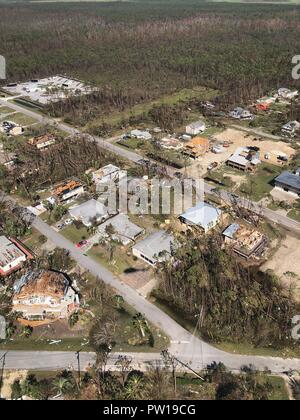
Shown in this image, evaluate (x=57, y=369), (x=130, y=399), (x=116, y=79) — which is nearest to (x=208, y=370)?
(x=130, y=399)

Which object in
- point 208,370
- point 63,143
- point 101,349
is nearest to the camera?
point 208,370

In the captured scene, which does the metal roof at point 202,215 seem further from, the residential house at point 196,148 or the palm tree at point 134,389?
the palm tree at point 134,389

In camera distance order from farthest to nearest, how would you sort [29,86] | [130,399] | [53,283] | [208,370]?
[29,86] < [53,283] < [208,370] < [130,399]

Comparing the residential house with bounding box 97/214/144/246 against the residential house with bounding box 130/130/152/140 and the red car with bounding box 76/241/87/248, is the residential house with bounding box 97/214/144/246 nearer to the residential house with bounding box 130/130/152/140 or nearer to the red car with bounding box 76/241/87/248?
the red car with bounding box 76/241/87/248

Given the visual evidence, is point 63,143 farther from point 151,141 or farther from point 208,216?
point 208,216

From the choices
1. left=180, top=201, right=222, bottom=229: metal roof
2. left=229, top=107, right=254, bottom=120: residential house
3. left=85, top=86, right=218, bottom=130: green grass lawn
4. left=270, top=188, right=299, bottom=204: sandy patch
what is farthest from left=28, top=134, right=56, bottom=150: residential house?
left=270, top=188, right=299, bottom=204: sandy patch

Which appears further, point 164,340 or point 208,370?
point 164,340
